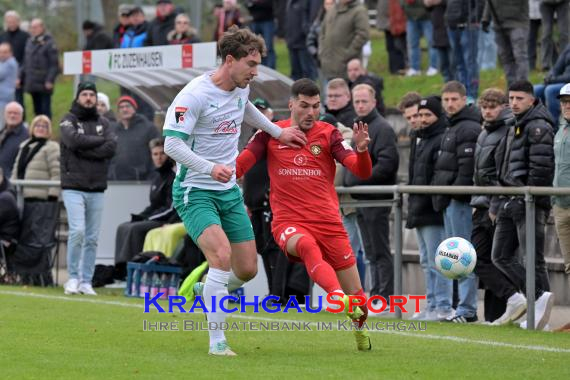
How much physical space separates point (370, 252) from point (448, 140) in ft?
5.31

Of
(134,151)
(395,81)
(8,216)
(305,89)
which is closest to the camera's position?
(305,89)

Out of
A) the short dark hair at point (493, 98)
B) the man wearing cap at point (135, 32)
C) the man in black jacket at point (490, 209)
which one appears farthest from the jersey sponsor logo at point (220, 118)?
the man wearing cap at point (135, 32)

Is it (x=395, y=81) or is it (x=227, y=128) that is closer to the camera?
(x=227, y=128)

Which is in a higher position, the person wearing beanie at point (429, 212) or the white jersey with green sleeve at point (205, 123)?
the white jersey with green sleeve at point (205, 123)

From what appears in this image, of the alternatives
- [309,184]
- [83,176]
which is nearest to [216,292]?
[309,184]

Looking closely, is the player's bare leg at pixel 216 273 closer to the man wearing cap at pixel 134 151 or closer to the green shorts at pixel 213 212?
the green shorts at pixel 213 212

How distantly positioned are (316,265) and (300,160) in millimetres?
996

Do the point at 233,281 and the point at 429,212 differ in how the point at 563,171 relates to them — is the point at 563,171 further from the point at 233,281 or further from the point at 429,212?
→ the point at 233,281

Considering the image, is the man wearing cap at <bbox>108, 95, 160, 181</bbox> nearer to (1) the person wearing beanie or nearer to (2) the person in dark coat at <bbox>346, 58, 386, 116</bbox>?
(2) the person in dark coat at <bbox>346, 58, 386, 116</bbox>

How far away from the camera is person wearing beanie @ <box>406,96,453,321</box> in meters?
12.6

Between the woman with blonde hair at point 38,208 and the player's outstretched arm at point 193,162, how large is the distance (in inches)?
322

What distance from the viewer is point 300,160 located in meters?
10.2

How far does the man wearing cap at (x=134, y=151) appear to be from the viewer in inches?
699

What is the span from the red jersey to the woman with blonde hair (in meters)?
7.25
